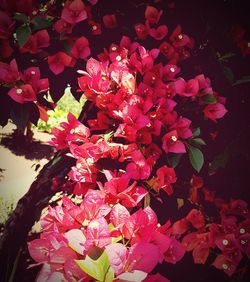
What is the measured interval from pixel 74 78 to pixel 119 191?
67cm

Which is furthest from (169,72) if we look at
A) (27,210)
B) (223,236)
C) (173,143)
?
(27,210)

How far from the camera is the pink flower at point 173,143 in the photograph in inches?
50.2

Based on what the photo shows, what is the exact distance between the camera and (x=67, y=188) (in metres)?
1.87

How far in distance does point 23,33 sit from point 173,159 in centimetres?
77

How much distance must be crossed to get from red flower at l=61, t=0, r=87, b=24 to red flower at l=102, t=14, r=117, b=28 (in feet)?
0.92

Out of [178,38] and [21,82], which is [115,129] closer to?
[21,82]

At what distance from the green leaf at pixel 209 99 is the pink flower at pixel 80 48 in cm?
57

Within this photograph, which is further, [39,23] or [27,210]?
[27,210]

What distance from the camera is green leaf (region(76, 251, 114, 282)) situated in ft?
2.49

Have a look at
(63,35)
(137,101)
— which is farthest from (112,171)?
(63,35)

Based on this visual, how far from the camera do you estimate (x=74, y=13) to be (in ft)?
4.42

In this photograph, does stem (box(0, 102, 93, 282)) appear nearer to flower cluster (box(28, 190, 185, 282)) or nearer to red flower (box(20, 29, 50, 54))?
red flower (box(20, 29, 50, 54))

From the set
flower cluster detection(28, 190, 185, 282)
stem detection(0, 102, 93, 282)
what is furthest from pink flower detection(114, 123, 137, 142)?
stem detection(0, 102, 93, 282)

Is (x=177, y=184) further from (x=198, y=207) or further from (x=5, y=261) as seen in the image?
(x=5, y=261)
